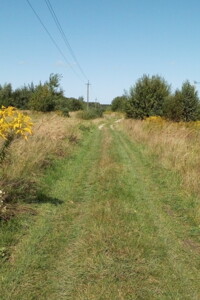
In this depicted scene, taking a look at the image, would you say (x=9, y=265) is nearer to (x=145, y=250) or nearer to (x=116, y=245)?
(x=116, y=245)

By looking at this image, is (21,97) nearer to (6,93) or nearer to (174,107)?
(6,93)

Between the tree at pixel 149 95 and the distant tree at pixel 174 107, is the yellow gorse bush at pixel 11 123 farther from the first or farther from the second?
the tree at pixel 149 95

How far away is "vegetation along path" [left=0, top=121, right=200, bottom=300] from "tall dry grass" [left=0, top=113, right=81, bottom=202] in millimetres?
648

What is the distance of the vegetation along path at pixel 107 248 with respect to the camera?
3.41 m

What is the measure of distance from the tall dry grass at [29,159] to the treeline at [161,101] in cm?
1220

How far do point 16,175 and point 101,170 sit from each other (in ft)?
9.82

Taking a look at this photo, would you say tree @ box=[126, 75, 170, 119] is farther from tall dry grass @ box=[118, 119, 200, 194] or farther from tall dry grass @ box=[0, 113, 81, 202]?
tall dry grass @ box=[0, 113, 81, 202]

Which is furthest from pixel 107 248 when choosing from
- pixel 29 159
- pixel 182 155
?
pixel 182 155

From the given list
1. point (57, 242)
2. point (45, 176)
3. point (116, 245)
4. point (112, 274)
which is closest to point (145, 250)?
point (116, 245)

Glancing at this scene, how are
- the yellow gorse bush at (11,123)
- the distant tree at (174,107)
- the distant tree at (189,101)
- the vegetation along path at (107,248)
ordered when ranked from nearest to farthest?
the vegetation along path at (107,248) < the yellow gorse bush at (11,123) < the distant tree at (174,107) < the distant tree at (189,101)

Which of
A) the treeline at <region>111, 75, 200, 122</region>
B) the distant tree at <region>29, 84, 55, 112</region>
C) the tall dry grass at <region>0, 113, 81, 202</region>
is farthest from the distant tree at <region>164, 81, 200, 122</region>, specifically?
the distant tree at <region>29, 84, 55, 112</region>

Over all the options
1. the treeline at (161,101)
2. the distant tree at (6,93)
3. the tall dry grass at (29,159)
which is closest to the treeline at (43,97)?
the distant tree at (6,93)

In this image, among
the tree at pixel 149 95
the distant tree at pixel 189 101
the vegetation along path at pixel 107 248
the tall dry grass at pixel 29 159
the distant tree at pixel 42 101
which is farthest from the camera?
the distant tree at pixel 42 101

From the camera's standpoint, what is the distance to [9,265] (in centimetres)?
380
